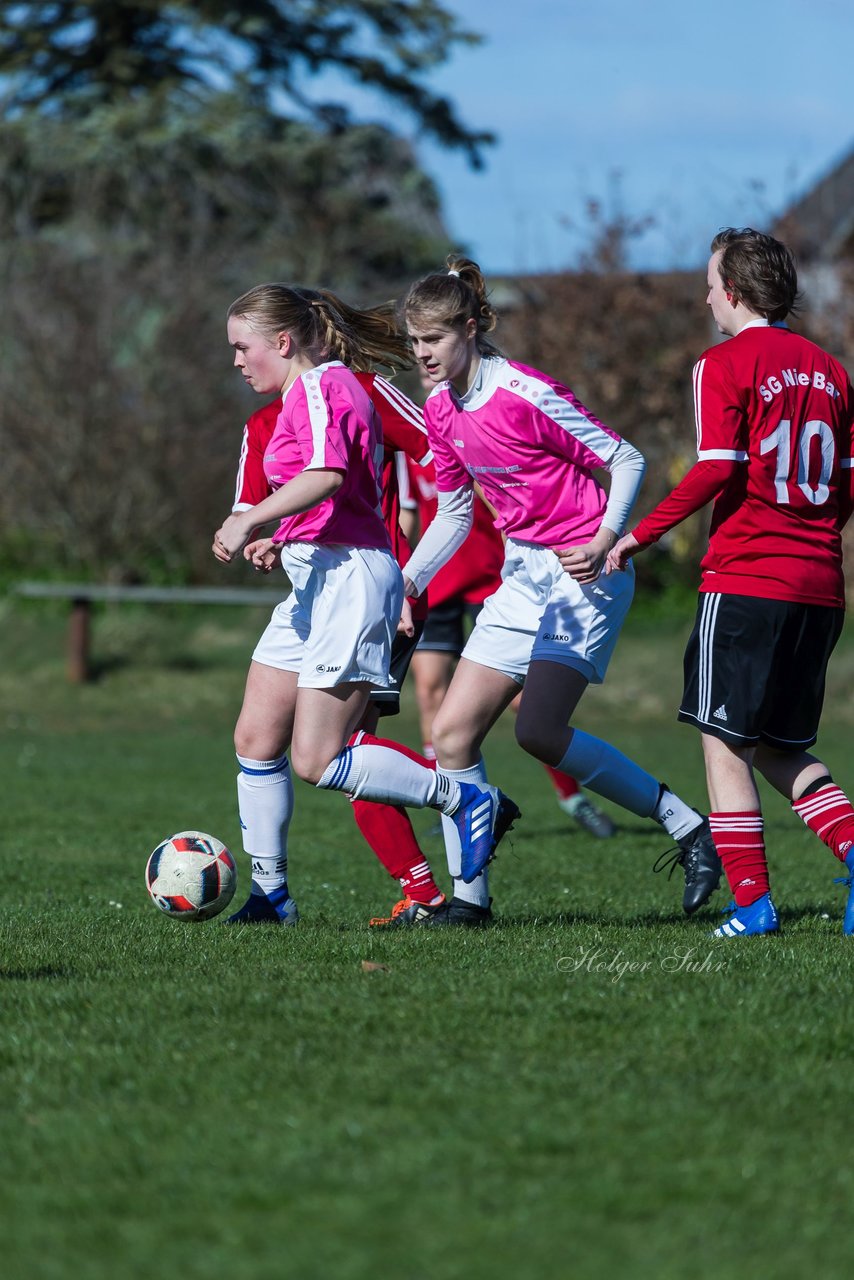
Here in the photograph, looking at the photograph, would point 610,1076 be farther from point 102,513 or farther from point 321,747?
point 102,513

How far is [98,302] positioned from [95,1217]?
1896 centimetres

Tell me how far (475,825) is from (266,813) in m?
0.81

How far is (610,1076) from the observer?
142 inches

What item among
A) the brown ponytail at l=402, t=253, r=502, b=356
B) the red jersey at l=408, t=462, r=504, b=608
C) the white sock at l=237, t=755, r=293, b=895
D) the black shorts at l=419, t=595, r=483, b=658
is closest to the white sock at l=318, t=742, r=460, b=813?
the white sock at l=237, t=755, r=293, b=895

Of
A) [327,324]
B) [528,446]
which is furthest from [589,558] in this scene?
[327,324]

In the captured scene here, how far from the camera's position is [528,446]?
5.74 meters

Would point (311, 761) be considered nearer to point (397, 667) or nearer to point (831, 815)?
point (397, 667)

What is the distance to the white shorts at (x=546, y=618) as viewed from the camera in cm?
575

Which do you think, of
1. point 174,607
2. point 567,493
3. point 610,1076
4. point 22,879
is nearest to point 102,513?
point 174,607

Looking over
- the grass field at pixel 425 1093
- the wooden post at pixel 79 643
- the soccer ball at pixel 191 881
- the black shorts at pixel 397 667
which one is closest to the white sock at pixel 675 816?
the grass field at pixel 425 1093

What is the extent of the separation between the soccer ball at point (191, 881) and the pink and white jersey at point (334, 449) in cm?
115

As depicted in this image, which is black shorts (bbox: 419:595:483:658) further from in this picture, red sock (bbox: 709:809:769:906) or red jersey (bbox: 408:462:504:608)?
red sock (bbox: 709:809:769:906)

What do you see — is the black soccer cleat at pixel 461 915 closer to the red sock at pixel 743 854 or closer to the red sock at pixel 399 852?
the red sock at pixel 399 852

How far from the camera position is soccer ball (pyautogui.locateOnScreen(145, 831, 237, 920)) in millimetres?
5676
